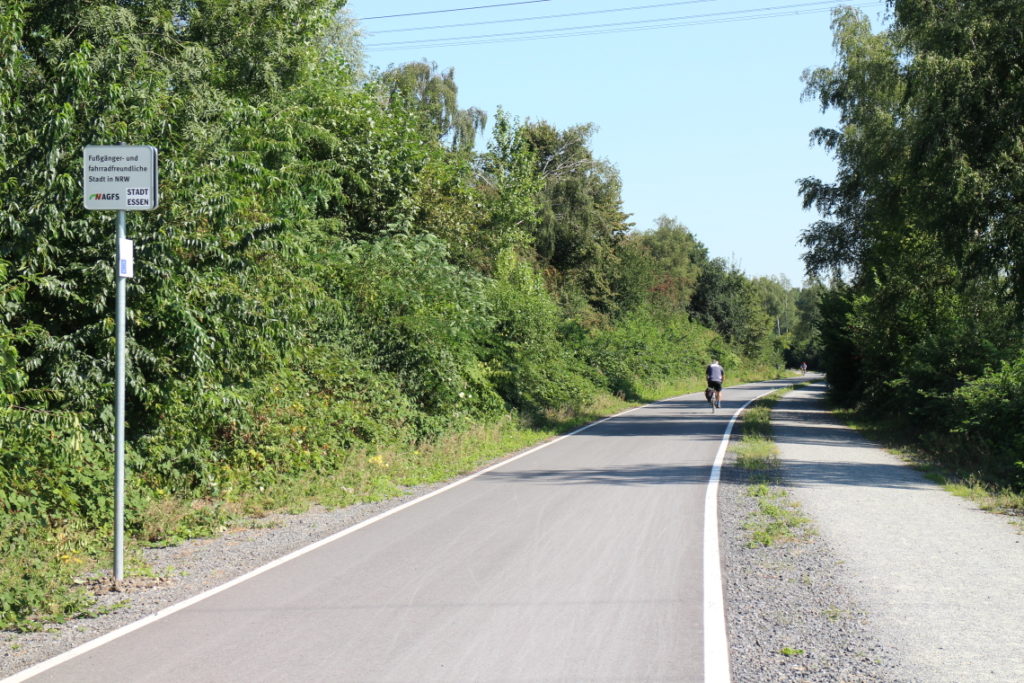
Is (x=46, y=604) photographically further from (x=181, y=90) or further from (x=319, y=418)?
(x=181, y=90)

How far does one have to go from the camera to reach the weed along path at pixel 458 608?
557cm

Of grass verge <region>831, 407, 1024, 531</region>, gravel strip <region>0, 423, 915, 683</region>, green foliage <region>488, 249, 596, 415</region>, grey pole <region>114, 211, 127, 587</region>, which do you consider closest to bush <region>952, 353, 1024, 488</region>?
grass verge <region>831, 407, 1024, 531</region>

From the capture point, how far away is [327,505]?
1245 centimetres

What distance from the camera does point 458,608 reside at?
22.6 ft

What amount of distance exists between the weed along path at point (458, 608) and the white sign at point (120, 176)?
3.44 m

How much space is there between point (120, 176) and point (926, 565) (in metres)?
7.82

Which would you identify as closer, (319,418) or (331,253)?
(319,418)

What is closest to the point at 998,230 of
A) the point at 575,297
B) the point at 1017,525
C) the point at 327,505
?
the point at 1017,525

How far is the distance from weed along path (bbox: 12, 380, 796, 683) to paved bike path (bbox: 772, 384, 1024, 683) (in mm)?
1319

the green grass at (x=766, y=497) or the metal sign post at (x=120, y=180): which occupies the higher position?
the metal sign post at (x=120, y=180)

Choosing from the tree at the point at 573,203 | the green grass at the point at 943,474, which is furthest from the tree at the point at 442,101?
the green grass at the point at 943,474

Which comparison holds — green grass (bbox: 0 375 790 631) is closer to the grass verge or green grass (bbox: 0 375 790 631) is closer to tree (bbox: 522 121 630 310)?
the grass verge

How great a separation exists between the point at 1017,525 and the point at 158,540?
9390 millimetres

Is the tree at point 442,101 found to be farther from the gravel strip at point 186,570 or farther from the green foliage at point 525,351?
the gravel strip at point 186,570
